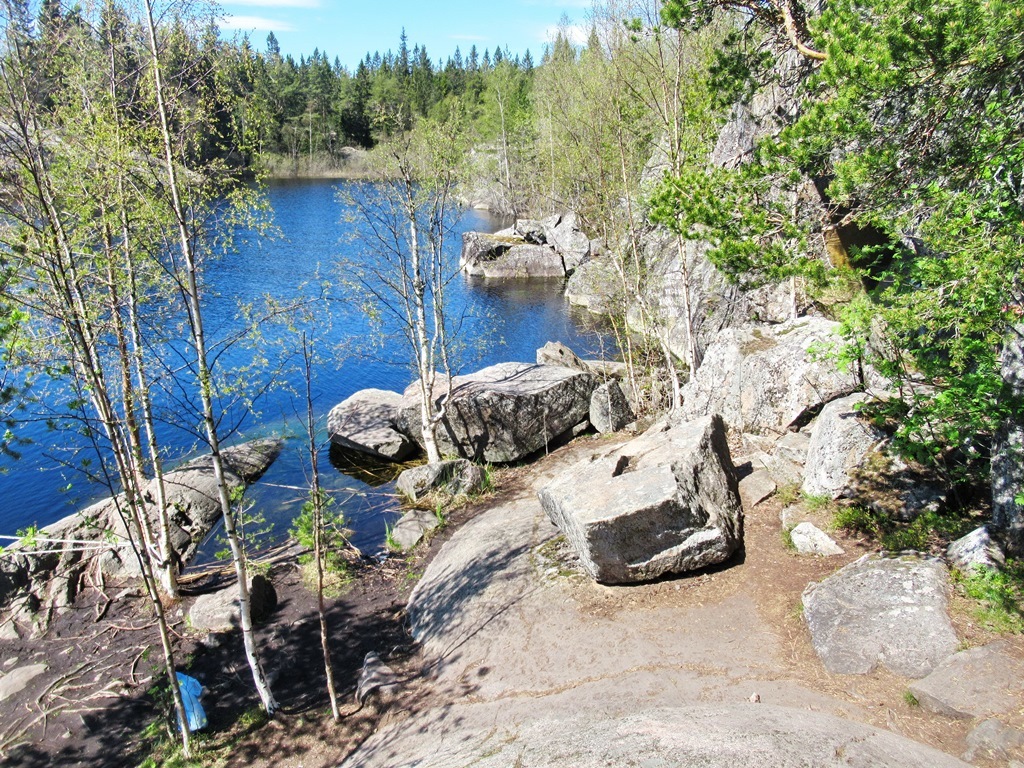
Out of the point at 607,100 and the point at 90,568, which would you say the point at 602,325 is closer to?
the point at 607,100

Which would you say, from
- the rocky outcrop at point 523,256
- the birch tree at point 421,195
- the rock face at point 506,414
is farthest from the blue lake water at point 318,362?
the rock face at point 506,414

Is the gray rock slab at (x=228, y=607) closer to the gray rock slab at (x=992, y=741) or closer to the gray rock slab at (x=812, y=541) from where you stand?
the gray rock slab at (x=812, y=541)

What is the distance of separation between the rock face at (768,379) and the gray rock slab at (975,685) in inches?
227

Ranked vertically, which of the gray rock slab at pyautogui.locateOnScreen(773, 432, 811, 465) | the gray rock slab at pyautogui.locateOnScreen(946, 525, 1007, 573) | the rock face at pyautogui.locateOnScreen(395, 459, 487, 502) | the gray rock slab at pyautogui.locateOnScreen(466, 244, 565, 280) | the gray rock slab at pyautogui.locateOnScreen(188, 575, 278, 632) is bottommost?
the gray rock slab at pyautogui.locateOnScreen(188, 575, 278, 632)

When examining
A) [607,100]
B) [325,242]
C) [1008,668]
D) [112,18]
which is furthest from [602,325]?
[1008,668]

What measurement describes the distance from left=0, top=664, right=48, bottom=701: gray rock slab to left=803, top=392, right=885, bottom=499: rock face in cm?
1326

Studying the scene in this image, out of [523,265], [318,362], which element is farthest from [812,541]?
[523,265]

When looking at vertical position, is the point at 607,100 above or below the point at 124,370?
above

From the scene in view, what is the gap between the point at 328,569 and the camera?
13.8 metres

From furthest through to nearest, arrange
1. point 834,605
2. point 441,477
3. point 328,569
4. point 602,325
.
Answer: point 602,325 → point 441,477 → point 328,569 → point 834,605

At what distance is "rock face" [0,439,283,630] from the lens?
1314cm

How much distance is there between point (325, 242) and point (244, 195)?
34040 millimetres

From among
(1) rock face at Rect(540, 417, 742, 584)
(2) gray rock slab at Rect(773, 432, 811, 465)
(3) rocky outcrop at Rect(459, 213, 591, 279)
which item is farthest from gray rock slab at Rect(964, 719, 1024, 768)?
(3) rocky outcrop at Rect(459, 213, 591, 279)

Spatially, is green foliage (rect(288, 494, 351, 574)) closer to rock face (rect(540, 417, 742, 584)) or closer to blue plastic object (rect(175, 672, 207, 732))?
blue plastic object (rect(175, 672, 207, 732))
